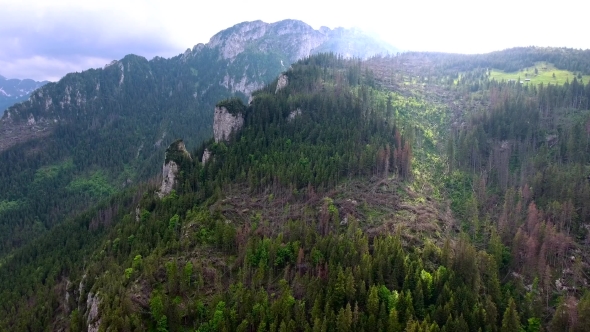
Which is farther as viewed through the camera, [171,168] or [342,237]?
[171,168]

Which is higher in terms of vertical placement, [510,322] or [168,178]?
[168,178]

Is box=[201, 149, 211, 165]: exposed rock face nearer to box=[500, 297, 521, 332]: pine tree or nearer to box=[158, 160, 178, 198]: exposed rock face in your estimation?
box=[158, 160, 178, 198]: exposed rock face

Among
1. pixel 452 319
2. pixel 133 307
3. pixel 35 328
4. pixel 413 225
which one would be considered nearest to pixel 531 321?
pixel 452 319

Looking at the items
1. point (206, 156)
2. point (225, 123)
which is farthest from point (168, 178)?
point (225, 123)

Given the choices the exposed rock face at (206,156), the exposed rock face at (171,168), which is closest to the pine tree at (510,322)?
the exposed rock face at (171,168)

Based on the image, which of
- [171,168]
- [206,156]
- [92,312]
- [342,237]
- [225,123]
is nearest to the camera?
[92,312]

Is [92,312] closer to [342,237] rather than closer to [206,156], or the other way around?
[342,237]

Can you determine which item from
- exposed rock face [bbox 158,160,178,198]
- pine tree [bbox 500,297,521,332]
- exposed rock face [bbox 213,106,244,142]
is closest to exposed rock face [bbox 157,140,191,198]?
exposed rock face [bbox 158,160,178,198]
